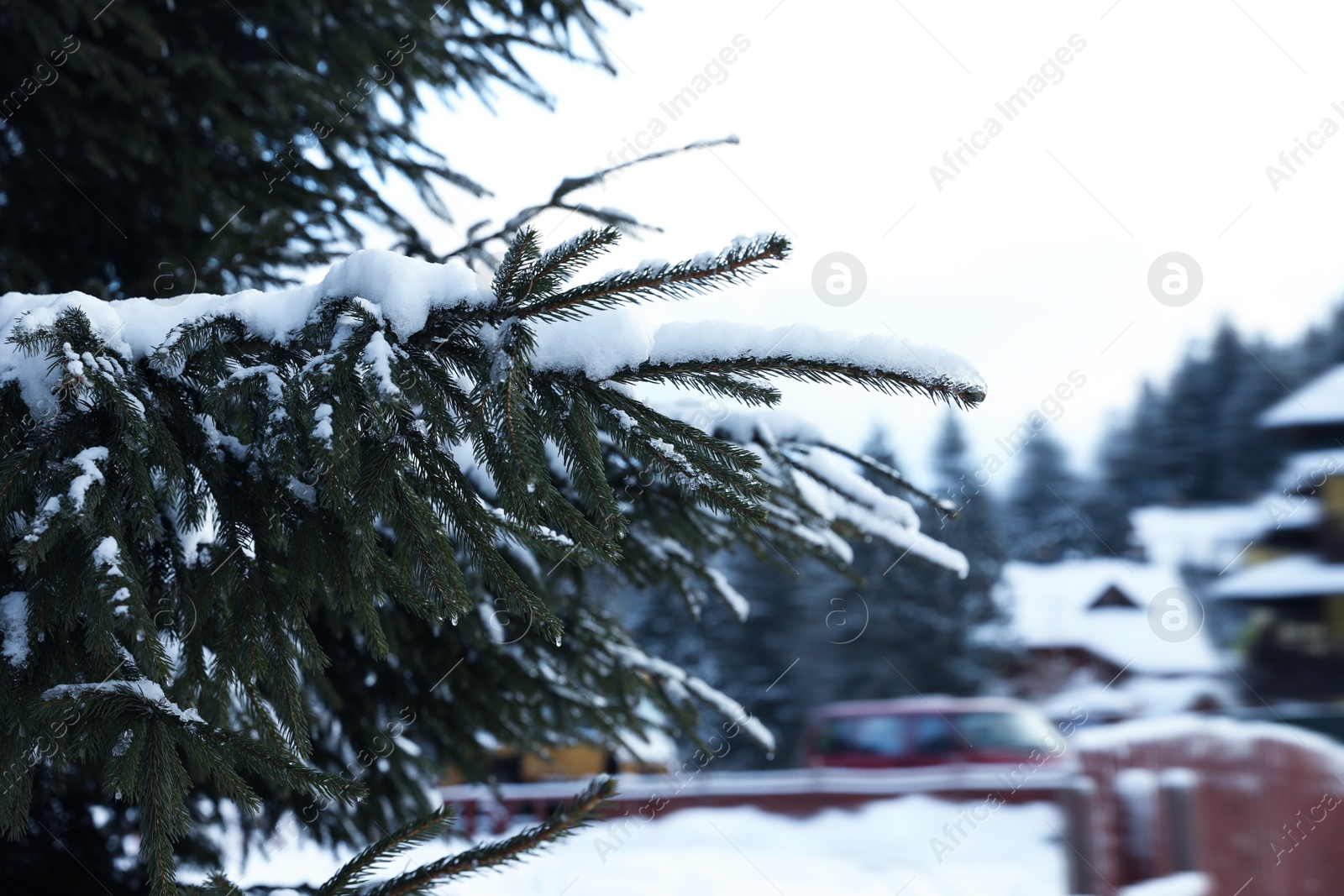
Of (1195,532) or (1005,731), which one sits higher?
(1005,731)

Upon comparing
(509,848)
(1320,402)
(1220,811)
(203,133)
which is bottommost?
(1220,811)

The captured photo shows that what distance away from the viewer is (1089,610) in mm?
32562

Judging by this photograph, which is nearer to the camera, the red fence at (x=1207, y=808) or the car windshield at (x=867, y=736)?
the red fence at (x=1207, y=808)

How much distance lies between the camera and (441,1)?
10.3 ft

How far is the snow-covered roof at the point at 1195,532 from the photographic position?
32.9 m

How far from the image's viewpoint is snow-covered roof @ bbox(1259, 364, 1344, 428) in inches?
1138

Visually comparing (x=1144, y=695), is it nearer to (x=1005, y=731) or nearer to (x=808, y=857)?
(x=1005, y=731)

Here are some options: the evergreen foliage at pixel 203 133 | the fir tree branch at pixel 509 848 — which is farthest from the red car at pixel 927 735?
the fir tree branch at pixel 509 848

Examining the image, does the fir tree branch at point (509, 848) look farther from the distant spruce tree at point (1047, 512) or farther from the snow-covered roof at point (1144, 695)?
the distant spruce tree at point (1047, 512)

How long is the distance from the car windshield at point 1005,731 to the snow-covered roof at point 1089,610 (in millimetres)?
17317

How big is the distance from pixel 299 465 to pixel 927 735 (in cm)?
1565

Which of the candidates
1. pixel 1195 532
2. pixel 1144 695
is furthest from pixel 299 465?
pixel 1195 532

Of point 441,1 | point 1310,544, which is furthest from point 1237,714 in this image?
point 441,1

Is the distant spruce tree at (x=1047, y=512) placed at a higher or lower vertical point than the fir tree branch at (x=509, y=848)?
lower
